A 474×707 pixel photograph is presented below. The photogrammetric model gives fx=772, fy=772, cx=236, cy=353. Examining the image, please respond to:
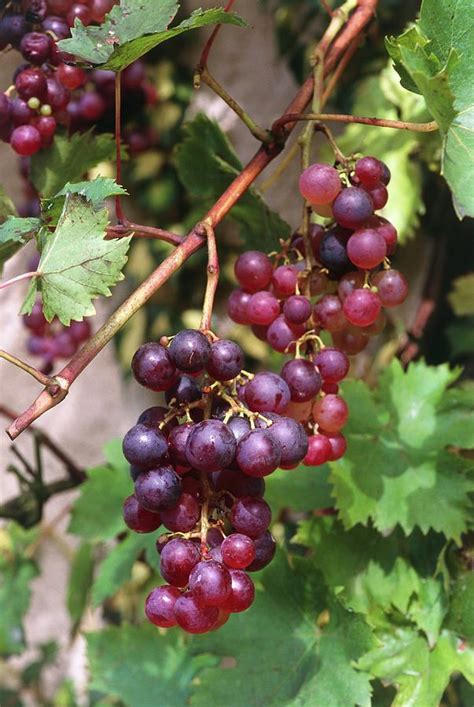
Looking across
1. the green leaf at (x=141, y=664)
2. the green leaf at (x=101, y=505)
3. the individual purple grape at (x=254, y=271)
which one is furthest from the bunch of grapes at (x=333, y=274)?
the green leaf at (x=141, y=664)

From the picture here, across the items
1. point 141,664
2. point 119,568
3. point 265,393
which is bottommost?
point 141,664

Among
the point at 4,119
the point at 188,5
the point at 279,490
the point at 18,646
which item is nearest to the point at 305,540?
the point at 279,490

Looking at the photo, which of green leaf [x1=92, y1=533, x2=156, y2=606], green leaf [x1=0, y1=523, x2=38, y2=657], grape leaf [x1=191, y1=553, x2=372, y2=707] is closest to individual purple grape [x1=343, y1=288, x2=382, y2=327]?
grape leaf [x1=191, y1=553, x2=372, y2=707]

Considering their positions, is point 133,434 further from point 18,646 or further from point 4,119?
point 18,646

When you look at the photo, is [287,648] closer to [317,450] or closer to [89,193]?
[317,450]

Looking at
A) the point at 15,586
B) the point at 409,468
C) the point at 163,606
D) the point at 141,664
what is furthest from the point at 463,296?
the point at 15,586

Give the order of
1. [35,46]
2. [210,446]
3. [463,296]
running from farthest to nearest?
1. [463,296]
2. [35,46]
3. [210,446]

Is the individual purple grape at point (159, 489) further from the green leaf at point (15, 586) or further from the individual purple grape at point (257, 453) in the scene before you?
the green leaf at point (15, 586)
